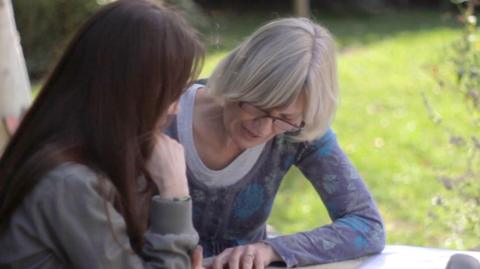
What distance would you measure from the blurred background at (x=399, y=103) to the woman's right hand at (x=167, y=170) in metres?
0.28

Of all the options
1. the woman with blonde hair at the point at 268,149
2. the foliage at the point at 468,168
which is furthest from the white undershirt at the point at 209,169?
the foliage at the point at 468,168

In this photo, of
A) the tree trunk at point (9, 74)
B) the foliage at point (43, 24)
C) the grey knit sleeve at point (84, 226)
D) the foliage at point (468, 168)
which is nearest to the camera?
the grey knit sleeve at point (84, 226)

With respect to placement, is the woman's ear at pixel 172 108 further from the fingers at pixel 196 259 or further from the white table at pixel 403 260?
the white table at pixel 403 260

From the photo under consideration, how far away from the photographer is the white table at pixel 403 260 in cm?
240

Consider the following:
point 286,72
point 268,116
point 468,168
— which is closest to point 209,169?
point 268,116

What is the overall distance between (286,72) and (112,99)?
638 millimetres

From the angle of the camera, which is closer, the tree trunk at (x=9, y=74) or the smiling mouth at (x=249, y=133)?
the smiling mouth at (x=249, y=133)

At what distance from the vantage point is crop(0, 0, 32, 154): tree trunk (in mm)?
3176

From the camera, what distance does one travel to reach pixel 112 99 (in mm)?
1825

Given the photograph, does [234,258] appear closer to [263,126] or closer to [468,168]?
[263,126]

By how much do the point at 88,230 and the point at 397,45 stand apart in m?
8.13

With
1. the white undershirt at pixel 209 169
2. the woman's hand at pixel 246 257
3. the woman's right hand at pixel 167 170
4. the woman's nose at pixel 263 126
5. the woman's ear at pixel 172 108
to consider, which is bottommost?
the woman's hand at pixel 246 257

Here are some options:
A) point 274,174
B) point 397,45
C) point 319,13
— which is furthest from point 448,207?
point 319,13

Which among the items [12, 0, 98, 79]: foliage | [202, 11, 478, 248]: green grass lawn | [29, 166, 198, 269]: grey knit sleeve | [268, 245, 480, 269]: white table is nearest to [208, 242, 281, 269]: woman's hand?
[268, 245, 480, 269]: white table
